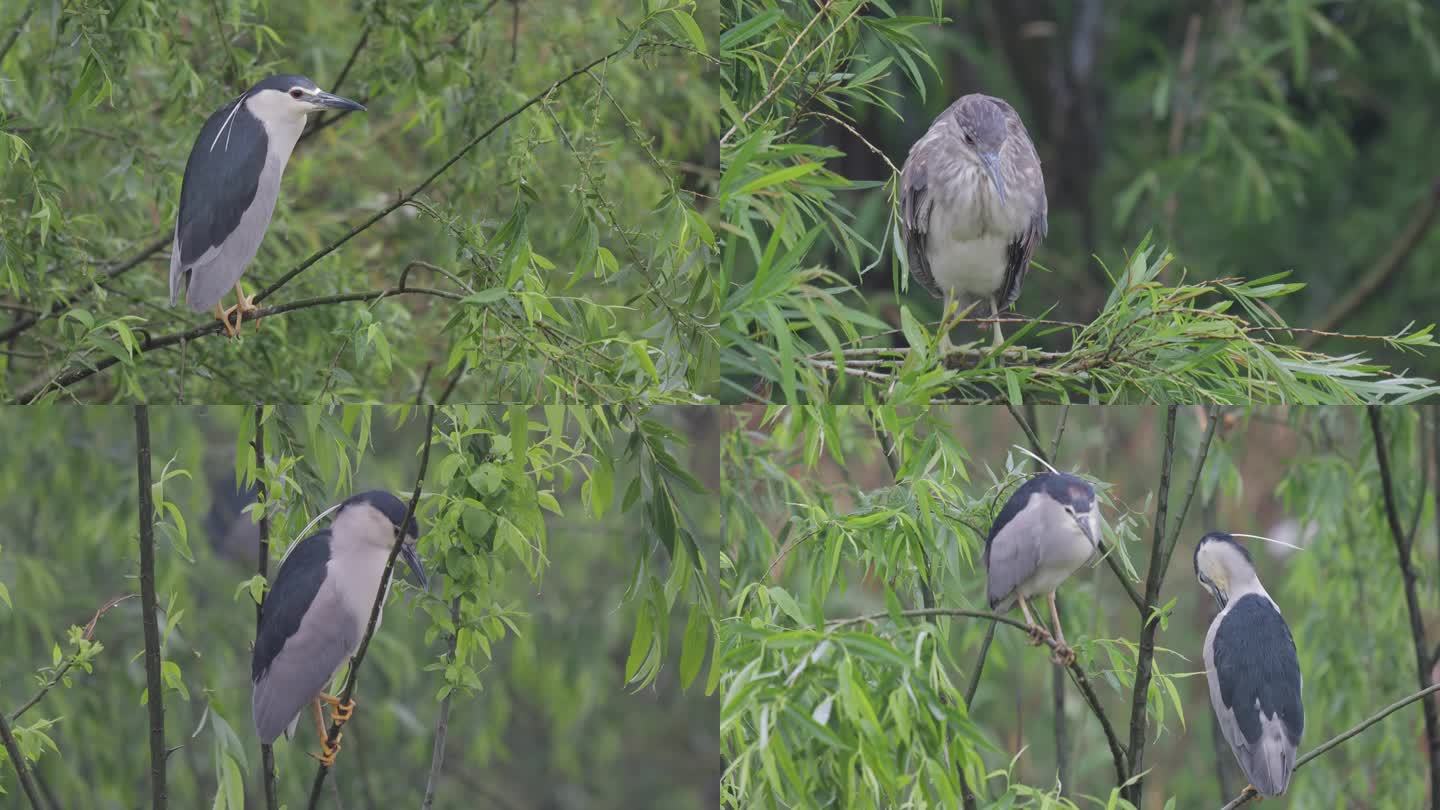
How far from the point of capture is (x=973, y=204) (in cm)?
170

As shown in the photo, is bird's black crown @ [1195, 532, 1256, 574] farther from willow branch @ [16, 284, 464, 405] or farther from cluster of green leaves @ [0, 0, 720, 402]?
willow branch @ [16, 284, 464, 405]

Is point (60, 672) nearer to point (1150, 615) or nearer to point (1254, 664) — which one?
point (1150, 615)

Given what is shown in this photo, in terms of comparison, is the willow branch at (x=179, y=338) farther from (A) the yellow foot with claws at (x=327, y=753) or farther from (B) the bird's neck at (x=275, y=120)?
(A) the yellow foot with claws at (x=327, y=753)

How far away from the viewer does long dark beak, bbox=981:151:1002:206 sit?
1.65 m

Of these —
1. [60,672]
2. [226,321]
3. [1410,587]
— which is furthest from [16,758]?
[1410,587]

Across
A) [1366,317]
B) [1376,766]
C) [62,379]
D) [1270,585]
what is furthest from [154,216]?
[1366,317]

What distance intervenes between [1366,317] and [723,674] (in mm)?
3730

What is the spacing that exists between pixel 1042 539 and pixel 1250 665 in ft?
1.15

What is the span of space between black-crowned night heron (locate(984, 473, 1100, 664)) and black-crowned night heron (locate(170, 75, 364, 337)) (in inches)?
33.8

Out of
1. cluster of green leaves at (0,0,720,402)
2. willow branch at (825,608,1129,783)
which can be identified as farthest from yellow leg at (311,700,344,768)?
willow branch at (825,608,1129,783)

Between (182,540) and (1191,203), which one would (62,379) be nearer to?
(182,540)

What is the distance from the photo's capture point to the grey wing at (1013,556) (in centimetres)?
167

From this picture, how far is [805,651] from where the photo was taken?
4.82 feet

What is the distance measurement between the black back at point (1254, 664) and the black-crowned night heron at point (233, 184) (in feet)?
3.87
